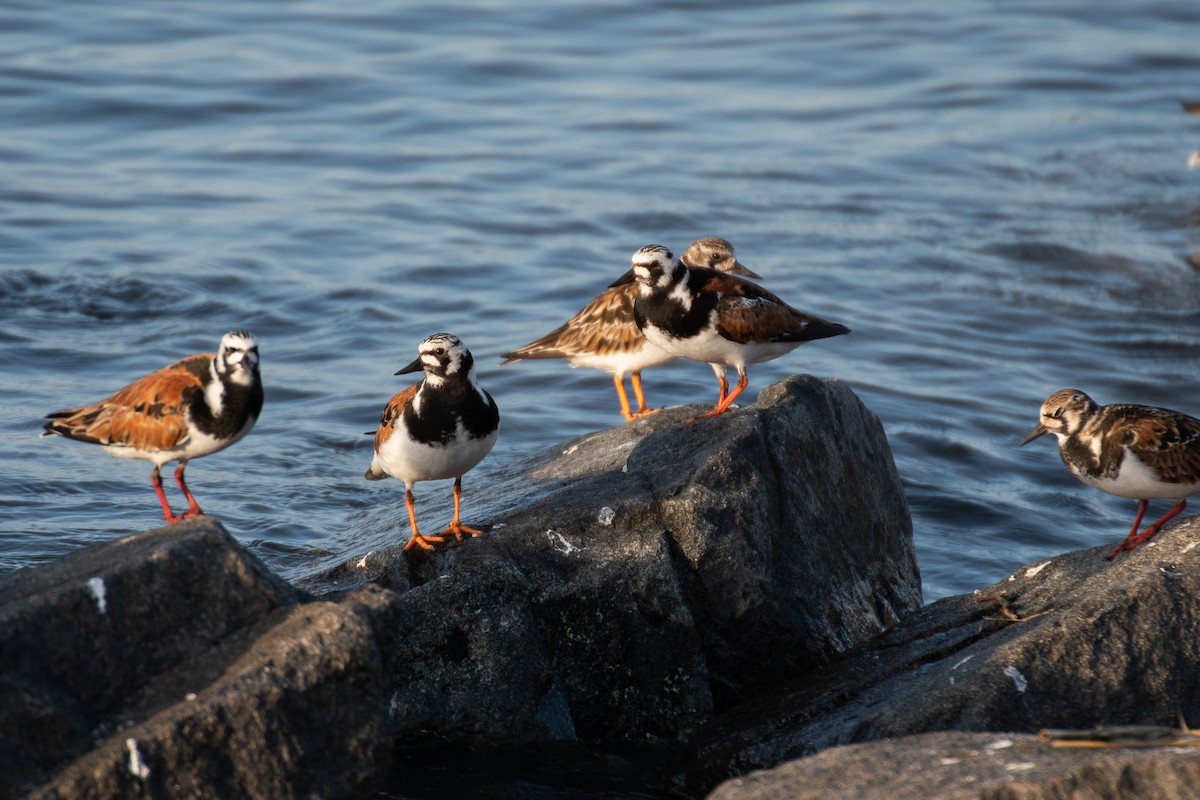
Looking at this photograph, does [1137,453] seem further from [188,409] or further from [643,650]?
[188,409]

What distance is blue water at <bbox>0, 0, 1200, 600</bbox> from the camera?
30.1 feet

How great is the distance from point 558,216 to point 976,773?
1166cm

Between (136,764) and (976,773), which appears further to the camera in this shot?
(136,764)

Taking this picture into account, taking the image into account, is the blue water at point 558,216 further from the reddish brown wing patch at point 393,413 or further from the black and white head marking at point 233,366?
the black and white head marking at point 233,366

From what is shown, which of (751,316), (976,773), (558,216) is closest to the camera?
(976,773)

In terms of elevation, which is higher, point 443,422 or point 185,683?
point 443,422

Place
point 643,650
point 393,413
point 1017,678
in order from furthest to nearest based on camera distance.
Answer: point 393,413 → point 643,650 → point 1017,678

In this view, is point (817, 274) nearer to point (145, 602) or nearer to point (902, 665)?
point (902, 665)

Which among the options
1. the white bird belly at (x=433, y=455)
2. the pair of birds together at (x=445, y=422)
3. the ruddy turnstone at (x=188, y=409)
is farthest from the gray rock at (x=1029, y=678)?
the ruddy turnstone at (x=188, y=409)

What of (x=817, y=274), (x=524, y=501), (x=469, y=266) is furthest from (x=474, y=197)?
(x=524, y=501)

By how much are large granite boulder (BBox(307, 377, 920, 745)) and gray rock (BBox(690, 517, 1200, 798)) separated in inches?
11.3

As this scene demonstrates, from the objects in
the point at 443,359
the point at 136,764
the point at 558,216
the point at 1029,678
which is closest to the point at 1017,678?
the point at 1029,678

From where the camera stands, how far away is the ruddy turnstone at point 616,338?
754 cm

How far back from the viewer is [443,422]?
5.56m
